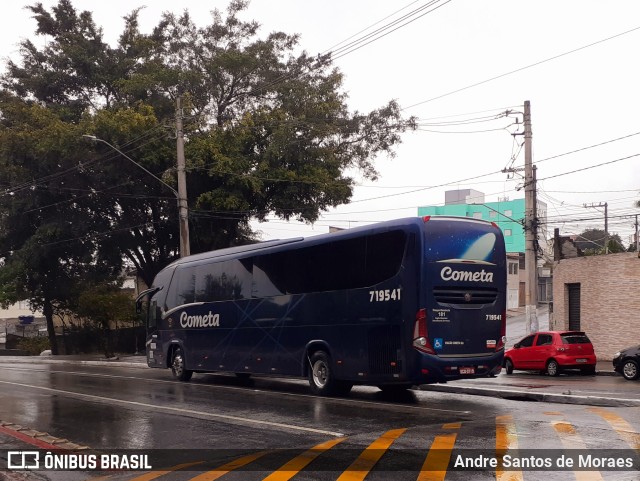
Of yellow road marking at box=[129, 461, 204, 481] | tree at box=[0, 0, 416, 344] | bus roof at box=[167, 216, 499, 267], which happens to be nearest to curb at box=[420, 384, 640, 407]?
bus roof at box=[167, 216, 499, 267]

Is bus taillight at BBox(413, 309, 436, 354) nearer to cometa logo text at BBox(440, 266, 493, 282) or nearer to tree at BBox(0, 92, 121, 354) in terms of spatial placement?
cometa logo text at BBox(440, 266, 493, 282)

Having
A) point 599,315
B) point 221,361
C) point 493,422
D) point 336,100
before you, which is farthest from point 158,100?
point 493,422

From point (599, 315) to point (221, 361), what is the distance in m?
17.8

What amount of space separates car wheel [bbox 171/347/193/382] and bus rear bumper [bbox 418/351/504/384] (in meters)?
10.0

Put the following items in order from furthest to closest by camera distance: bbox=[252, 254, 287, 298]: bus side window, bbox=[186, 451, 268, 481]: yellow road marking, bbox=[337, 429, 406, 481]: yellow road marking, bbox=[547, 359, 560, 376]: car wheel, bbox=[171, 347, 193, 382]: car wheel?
bbox=[547, 359, 560, 376]: car wheel < bbox=[171, 347, 193, 382]: car wheel < bbox=[252, 254, 287, 298]: bus side window < bbox=[186, 451, 268, 481]: yellow road marking < bbox=[337, 429, 406, 481]: yellow road marking

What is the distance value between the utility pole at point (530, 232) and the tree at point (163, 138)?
925 centimetres

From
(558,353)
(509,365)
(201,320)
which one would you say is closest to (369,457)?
(201,320)

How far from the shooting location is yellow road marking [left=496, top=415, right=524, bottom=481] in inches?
318

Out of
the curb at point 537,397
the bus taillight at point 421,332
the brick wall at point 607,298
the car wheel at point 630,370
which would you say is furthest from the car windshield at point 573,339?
the bus taillight at point 421,332

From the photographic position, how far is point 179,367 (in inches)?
911

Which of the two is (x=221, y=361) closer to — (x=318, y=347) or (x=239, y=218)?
(x=318, y=347)

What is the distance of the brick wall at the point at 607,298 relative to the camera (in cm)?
2973

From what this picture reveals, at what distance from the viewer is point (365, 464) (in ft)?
28.9

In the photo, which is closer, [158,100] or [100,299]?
[158,100]
